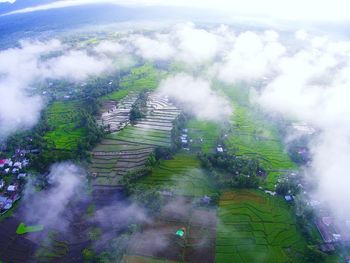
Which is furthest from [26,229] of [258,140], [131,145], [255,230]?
[258,140]

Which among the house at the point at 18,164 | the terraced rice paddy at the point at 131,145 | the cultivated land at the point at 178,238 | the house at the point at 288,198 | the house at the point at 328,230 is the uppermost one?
the house at the point at 288,198

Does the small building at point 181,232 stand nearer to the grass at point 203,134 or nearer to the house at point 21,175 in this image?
the grass at point 203,134

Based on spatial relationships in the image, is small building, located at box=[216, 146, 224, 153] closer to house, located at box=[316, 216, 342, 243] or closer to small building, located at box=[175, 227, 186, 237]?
small building, located at box=[175, 227, 186, 237]

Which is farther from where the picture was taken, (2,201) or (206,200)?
(2,201)

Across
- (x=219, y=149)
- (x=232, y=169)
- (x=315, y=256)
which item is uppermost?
(x=232, y=169)

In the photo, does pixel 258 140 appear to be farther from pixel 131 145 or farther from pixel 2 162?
pixel 2 162

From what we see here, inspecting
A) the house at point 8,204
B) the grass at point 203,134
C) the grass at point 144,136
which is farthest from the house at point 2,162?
the grass at point 203,134

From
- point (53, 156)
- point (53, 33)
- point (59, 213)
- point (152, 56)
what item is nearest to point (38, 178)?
point (53, 156)
